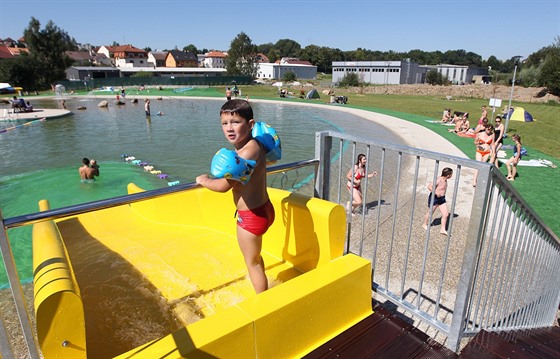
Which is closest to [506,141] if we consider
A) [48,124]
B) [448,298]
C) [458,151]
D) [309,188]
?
[458,151]

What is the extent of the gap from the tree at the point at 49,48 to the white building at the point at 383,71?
60.1 metres

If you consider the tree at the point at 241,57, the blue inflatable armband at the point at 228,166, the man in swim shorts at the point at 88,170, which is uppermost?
the tree at the point at 241,57

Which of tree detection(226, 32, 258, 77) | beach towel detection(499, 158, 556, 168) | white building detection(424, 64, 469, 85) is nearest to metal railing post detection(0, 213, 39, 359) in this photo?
beach towel detection(499, 158, 556, 168)

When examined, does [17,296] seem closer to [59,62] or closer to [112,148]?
[112,148]

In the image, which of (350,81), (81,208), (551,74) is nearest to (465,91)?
(551,74)

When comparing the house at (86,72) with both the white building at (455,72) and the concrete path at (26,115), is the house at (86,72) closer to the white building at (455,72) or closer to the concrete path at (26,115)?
the concrete path at (26,115)

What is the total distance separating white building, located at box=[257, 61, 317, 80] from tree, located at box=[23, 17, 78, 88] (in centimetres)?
5336

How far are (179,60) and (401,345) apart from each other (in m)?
137

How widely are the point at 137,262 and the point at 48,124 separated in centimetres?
2760

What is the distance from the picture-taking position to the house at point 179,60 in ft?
415

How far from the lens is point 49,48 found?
68.8 meters

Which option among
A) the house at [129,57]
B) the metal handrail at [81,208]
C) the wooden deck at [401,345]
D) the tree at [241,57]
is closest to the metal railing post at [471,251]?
the wooden deck at [401,345]

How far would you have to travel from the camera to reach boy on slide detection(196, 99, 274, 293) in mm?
2438

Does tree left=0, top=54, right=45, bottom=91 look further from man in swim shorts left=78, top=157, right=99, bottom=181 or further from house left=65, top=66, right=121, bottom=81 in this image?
man in swim shorts left=78, top=157, right=99, bottom=181
